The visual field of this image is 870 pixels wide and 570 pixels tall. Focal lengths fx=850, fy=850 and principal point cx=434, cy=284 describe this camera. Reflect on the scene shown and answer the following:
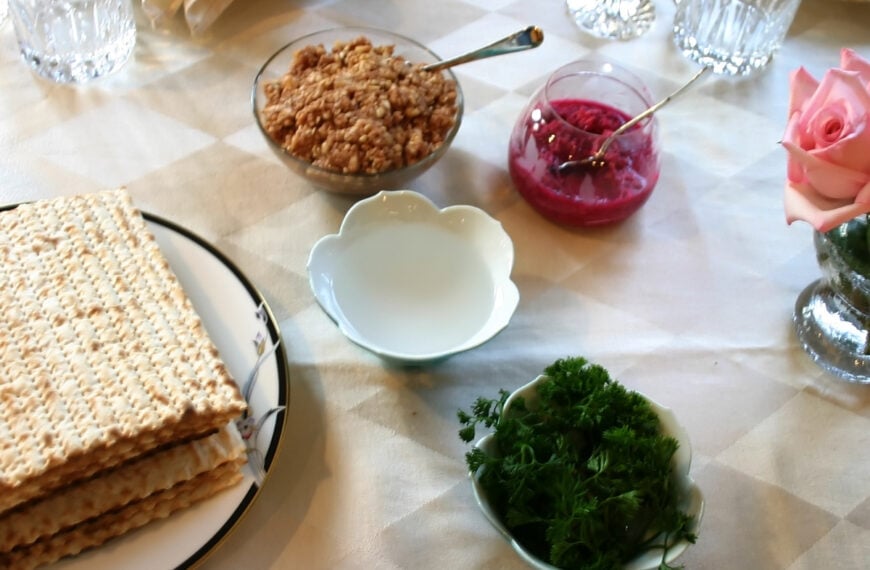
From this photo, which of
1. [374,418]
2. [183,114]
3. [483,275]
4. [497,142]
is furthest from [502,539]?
[183,114]

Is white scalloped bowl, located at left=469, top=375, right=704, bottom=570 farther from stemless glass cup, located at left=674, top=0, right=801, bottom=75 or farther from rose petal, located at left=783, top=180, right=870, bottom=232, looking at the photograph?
stemless glass cup, located at left=674, top=0, right=801, bottom=75

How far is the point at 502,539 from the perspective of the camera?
83 cm

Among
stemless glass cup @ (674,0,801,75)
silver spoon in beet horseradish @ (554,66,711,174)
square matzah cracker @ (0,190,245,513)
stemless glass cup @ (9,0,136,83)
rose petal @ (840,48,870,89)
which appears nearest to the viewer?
square matzah cracker @ (0,190,245,513)

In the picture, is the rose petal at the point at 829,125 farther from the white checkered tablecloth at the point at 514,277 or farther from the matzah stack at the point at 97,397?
the matzah stack at the point at 97,397

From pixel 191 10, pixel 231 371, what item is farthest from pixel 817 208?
pixel 191 10

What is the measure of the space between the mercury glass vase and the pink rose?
0.11m

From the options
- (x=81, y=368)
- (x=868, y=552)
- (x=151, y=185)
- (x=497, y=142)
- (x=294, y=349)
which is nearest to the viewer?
(x=81, y=368)

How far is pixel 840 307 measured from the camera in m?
1.00

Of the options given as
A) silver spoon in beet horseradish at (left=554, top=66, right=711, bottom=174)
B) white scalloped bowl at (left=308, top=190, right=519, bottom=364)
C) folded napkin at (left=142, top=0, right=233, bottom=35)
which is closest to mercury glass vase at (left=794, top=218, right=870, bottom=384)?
silver spoon in beet horseradish at (left=554, top=66, right=711, bottom=174)

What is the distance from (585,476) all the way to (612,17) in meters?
0.91

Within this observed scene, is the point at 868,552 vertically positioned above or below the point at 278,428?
below

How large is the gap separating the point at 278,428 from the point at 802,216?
21.7 inches

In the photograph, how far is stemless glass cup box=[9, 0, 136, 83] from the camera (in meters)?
1.19

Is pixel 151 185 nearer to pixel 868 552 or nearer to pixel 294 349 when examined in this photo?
pixel 294 349
